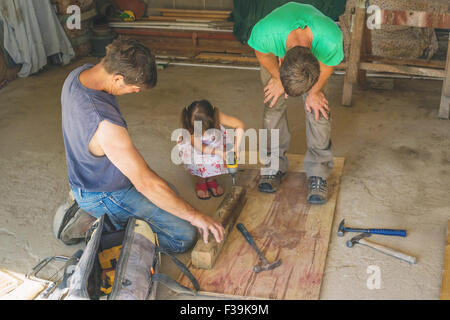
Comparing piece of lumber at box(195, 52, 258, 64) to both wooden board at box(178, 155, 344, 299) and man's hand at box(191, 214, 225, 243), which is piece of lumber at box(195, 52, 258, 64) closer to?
wooden board at box(178, 155, 344, 299)

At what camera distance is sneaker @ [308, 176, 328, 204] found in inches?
127

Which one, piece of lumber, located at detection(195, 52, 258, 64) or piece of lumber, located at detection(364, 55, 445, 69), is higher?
piece of lumber, located at detection(364, 55, 445, 69)

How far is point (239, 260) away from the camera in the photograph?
2.77 meters

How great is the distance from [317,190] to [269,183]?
325 mm

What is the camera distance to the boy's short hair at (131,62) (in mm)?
2322

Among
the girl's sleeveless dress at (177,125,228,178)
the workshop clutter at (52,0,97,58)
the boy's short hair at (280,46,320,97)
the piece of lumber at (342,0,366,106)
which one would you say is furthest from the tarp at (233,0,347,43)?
the workshop clutter at (52,0,97,58)

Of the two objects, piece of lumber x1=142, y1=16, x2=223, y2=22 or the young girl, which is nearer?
the young girl

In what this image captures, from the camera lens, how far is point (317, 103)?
3.12 m

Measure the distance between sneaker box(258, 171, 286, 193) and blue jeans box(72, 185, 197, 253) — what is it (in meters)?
0.71

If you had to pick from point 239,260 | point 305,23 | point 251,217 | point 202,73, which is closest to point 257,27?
point 305,23

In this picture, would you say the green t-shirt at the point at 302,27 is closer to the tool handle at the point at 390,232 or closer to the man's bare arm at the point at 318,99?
the man's bare arm at the point at 318,99

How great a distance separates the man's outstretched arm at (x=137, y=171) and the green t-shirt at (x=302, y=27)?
3.42ft

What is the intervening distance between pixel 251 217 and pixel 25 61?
382cm
